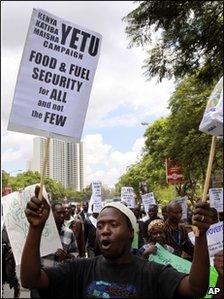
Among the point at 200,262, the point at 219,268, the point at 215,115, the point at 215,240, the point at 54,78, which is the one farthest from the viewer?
the point at 215,240

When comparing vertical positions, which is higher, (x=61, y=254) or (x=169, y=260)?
(x=169, y=260)

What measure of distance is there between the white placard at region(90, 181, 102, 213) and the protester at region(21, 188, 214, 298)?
30.4ft

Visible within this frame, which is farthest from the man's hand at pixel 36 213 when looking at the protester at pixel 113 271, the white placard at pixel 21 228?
the white placard at pixel 21 228

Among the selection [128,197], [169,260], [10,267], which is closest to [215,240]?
[169,260]

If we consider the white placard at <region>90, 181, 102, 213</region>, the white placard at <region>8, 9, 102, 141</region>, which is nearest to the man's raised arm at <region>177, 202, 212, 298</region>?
the white placard at <region>8, 9, 102, 141</region>

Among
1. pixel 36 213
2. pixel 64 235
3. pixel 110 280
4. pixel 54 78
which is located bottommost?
pixel 64 235

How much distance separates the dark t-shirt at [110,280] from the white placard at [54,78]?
0.96 meters

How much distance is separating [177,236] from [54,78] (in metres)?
2.97

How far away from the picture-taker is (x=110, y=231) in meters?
2.92

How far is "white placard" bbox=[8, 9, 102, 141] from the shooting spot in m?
3.42

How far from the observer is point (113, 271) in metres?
2.80

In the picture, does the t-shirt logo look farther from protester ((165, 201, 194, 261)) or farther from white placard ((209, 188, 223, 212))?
white placard ((209, 188, 223, 212))

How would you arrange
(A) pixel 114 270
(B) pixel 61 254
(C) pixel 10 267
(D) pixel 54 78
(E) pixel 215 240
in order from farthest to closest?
(C) pixel 10 267, (B) pixel 61 254, (E) pixel 215 240, (D) pixel 54 78, (A) pixel 114 270

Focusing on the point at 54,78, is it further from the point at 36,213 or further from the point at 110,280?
the point at 110,280
